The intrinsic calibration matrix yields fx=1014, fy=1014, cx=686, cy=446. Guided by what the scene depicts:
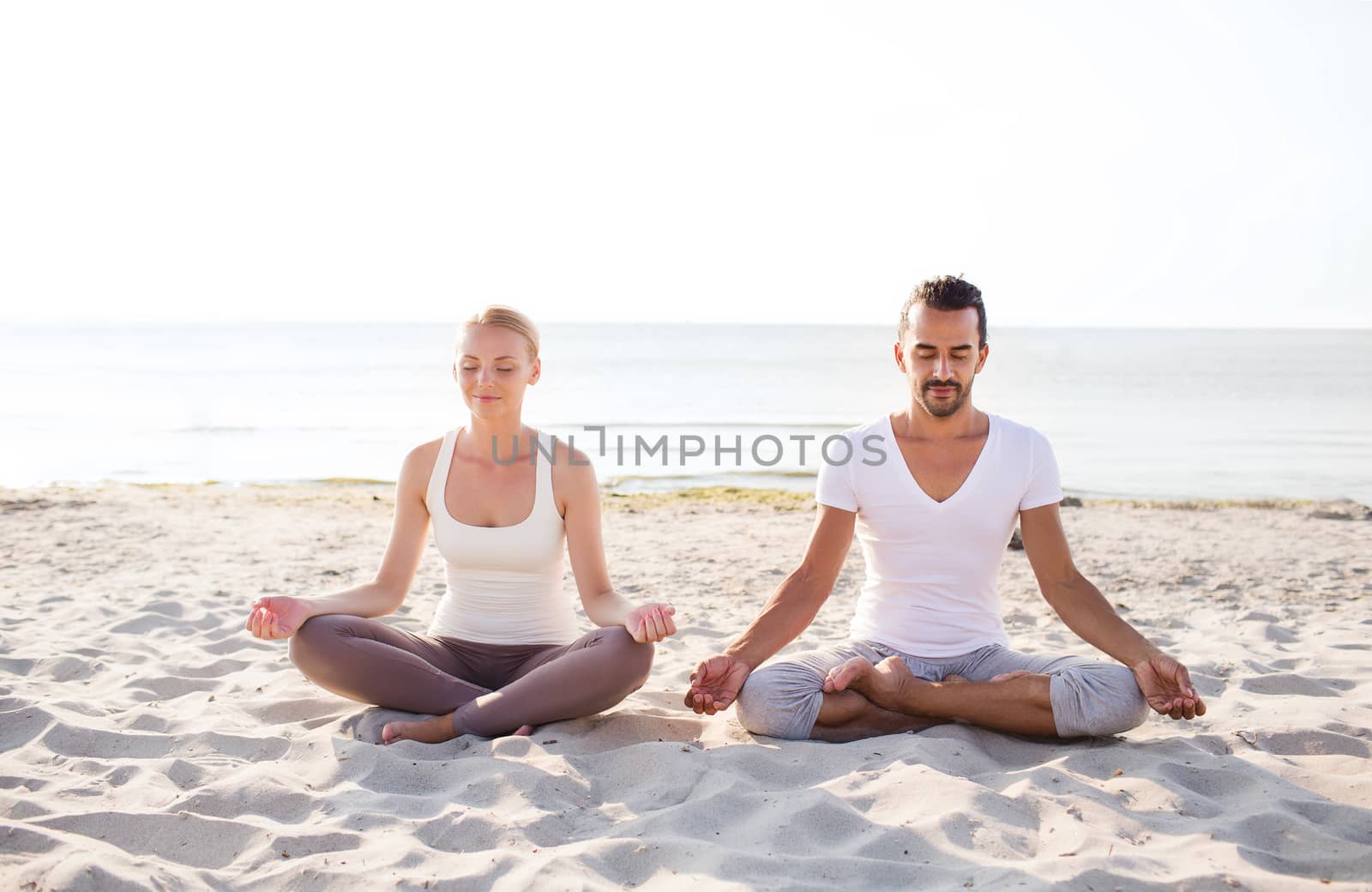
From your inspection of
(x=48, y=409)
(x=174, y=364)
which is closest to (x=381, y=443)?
(x=48, y=409)

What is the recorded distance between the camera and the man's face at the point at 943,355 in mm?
3646

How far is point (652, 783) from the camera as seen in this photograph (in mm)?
3191

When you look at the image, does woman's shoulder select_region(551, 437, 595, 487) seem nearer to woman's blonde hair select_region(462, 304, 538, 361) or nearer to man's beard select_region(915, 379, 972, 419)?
woman's blonde hair select_region(462, 304, 538, 361)

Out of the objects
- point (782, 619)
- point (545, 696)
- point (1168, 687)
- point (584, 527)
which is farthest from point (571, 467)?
point (1168, 687)

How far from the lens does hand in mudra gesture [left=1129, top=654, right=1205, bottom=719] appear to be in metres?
3.29

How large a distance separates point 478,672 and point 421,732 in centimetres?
41

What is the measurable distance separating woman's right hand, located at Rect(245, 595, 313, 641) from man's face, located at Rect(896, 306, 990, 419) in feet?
7.83

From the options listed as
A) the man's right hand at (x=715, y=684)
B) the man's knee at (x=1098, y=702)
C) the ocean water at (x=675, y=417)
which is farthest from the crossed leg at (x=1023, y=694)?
the ocean water at (x=675, y=417)

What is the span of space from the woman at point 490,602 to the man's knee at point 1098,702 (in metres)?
1.36

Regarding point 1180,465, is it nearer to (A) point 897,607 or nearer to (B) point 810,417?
(B) point 810,417

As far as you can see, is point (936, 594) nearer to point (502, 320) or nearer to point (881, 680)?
point (881, 680)

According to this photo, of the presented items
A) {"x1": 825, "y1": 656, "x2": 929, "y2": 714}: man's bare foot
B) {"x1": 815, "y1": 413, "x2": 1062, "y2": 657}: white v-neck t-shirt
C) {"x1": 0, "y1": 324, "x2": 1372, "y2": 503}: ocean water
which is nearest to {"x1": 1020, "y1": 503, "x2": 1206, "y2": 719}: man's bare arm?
{"x1": 815, "y1": 413, "x2": 1062, "y2": 657}: white v-neck t-shirt

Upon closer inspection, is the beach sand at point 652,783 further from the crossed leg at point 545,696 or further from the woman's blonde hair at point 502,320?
the woman's blonde hair at point 502,320

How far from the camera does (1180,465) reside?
53.1 ft
